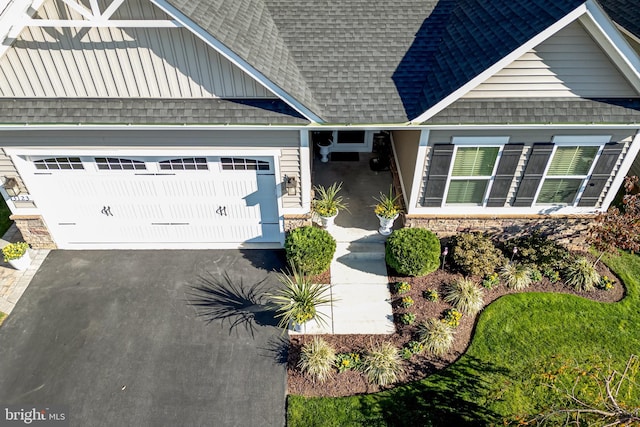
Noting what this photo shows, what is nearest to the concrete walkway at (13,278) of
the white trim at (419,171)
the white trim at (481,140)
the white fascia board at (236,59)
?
the white fascia board at (236,59)

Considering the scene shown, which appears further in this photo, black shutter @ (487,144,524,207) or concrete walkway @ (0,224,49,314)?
concrete walkway @ (0,224,49,314)

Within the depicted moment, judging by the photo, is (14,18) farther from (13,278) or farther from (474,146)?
(474,146)

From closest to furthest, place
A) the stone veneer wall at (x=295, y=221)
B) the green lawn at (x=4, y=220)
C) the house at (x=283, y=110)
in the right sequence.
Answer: the house at (x=283, y=110)
the stone veneer wall at (x=295, y=221)
the green lawn at (x=4, y=220)

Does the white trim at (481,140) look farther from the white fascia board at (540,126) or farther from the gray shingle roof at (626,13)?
the gray shingle roof at (626,13)

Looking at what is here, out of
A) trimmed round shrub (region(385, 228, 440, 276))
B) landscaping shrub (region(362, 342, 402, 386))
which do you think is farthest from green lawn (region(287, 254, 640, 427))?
trimmed round shrub (region(385, 228, 440, 276))

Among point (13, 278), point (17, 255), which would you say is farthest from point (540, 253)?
point (13, 278)

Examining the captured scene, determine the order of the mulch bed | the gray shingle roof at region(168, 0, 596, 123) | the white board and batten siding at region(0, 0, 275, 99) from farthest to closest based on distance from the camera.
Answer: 1. the gray shingle roof at region(168, 0, 596, 123)
2. the mulch bed
3. the white board and batten siding at region(0, 0, 275, 99)

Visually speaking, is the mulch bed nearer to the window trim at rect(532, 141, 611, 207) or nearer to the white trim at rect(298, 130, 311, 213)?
the window trim at rect(532, 141, 611, 207)
